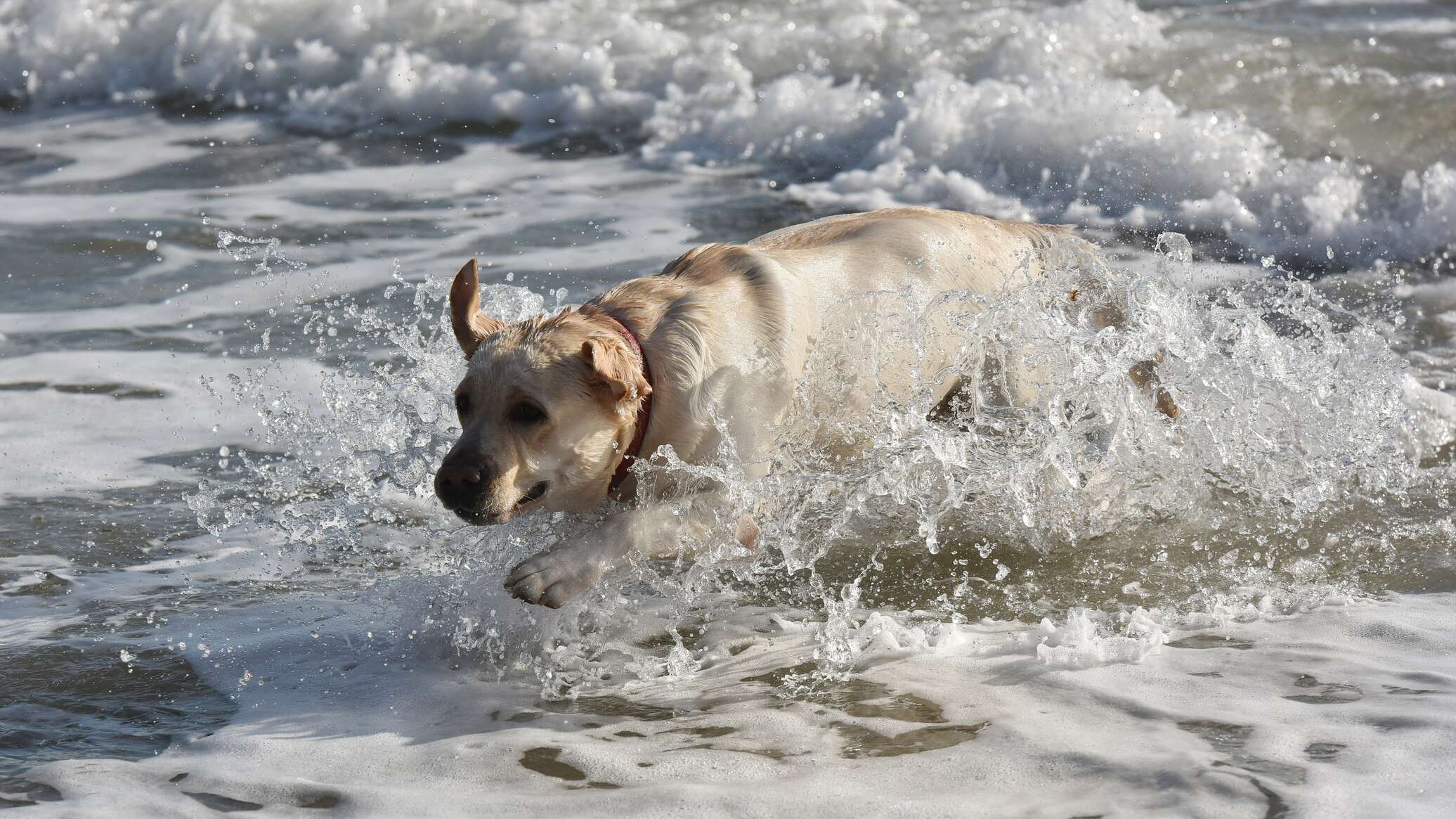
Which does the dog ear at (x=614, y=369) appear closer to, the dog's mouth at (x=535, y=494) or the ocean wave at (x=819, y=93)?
the dog's mouth at (x=535, y=494)

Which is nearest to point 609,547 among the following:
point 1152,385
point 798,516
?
point 798,516

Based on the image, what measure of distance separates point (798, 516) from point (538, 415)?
107 cm

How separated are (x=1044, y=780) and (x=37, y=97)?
1256cm

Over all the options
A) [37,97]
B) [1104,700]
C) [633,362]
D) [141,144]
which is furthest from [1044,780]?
[37,97]

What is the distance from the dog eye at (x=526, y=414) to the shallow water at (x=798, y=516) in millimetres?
415

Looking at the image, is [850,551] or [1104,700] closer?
[1104,700]

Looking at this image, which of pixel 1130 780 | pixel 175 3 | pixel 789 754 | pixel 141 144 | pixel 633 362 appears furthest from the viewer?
pixel 175 3

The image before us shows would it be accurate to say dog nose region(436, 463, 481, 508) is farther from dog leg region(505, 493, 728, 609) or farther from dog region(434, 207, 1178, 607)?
dog leg region(505, 493, 728, 609)

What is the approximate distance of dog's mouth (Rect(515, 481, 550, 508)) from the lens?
14.9 ft

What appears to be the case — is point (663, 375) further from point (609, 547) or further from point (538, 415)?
point (609, 547)

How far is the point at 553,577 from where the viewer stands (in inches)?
171

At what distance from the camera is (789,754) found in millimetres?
4004

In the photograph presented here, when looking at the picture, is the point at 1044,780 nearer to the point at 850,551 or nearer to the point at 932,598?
the point at 932,598

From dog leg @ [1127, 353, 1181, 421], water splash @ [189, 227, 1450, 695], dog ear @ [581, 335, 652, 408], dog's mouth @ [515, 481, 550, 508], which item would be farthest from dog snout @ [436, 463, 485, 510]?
dog leg @ [1127, 353, 1181, 421]
